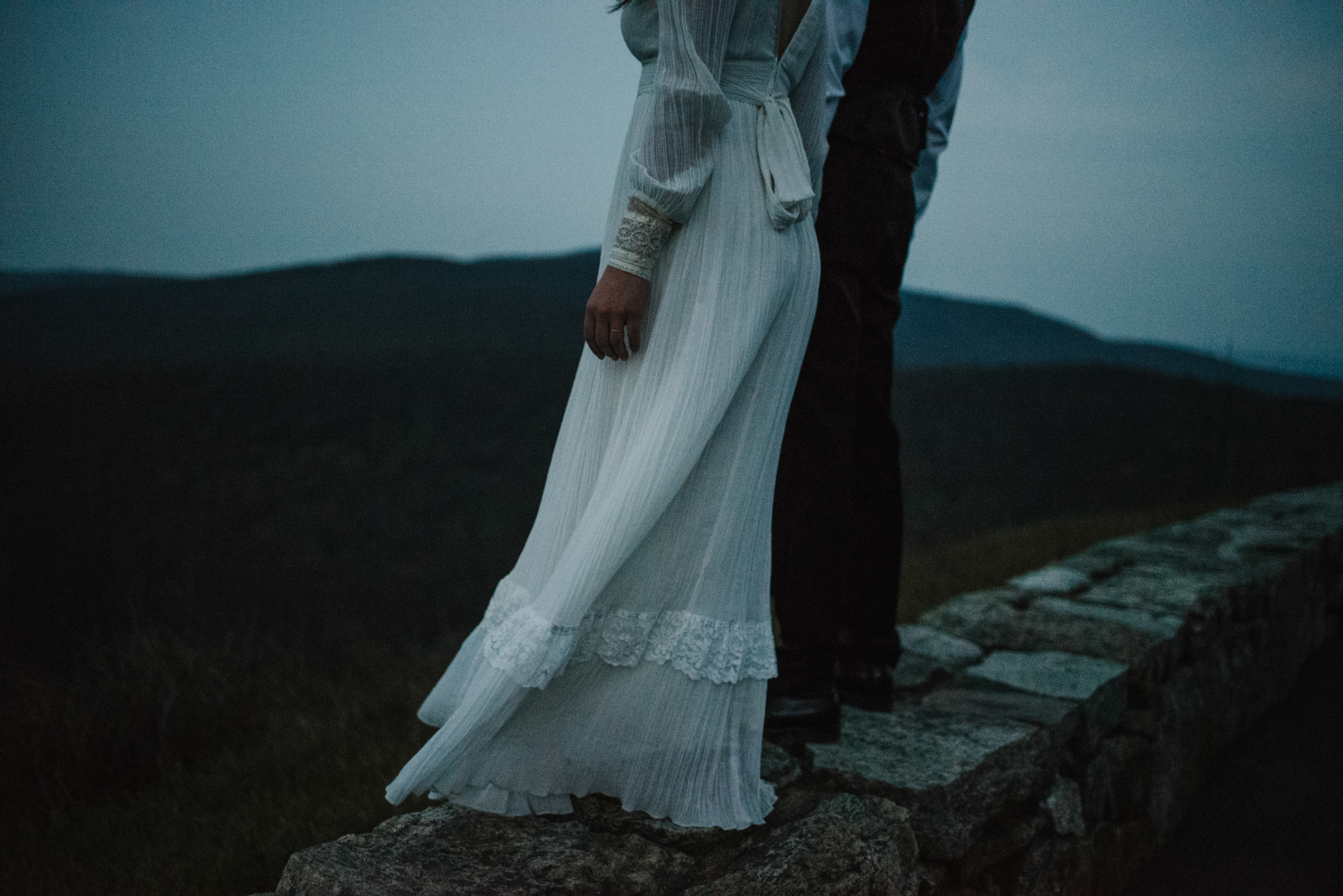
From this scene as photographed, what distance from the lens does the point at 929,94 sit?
206 centimetres

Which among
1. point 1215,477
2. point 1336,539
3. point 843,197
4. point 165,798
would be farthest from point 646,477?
point 1215,477

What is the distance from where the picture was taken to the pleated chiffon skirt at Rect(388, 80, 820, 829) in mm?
1292

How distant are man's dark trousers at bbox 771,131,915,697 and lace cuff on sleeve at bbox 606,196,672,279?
519mm

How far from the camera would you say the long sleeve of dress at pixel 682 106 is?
4.16 feet

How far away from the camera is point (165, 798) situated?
239 cm

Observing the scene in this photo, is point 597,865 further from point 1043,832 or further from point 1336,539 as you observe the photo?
point 1336,539

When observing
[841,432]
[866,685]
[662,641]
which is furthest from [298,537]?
[662,641]

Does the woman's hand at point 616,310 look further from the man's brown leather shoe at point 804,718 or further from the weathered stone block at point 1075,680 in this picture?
the weathered stone block at point 1075,680

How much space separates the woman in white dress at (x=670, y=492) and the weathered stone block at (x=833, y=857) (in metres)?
0.07

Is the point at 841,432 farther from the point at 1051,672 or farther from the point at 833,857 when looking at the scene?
the point at 1051,672

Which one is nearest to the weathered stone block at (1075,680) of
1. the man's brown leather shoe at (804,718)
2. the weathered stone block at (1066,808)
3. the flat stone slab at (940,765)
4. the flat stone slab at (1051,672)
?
the flat stone slab at (1051,672)

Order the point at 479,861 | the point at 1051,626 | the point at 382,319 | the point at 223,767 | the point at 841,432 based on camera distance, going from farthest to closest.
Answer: the point at 382,319, the point at 1051,626, the point at 223,767, the point at 841,432, the point at 479,861

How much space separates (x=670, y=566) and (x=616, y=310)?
0.42 m

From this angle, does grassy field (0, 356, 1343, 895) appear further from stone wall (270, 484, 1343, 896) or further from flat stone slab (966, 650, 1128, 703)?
flat stone slab (966, 650, 1128, 703)
